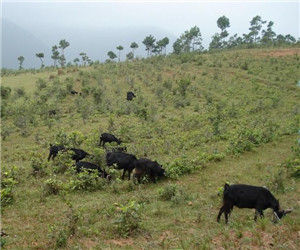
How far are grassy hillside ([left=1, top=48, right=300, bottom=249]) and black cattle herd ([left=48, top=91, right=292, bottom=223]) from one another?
477 millimetres

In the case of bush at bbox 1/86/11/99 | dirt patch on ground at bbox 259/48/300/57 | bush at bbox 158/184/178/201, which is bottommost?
bush at bbox 158/184/178/201

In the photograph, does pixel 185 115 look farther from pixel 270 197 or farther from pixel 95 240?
pixel 95 240

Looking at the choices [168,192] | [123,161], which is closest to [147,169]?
[123,161]

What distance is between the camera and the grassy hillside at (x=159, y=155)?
8844mm

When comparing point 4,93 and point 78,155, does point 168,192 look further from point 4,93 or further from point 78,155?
point 4,93

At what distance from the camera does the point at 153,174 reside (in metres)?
13.8

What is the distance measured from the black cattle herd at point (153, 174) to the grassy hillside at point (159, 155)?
18.8 inches

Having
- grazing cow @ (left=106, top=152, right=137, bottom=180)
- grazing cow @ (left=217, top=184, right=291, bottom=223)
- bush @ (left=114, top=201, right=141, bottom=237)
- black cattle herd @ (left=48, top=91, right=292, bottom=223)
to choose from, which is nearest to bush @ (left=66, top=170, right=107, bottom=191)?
black cattle herd @ (left=48, top=91, right=292, bottom=223)

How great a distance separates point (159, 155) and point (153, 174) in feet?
13.0

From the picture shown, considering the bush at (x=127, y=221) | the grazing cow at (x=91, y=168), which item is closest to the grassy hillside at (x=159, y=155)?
the bush at (x=127, y=221)

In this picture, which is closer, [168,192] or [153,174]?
[168,192]

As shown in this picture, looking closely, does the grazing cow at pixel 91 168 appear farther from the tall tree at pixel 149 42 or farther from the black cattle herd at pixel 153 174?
the tall tree at pixel 149 42

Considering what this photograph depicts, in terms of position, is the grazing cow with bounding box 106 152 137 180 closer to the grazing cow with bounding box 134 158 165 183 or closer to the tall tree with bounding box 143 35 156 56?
the grazing cow with bounding box 134 158 165 183

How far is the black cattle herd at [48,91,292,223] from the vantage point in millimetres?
9867
